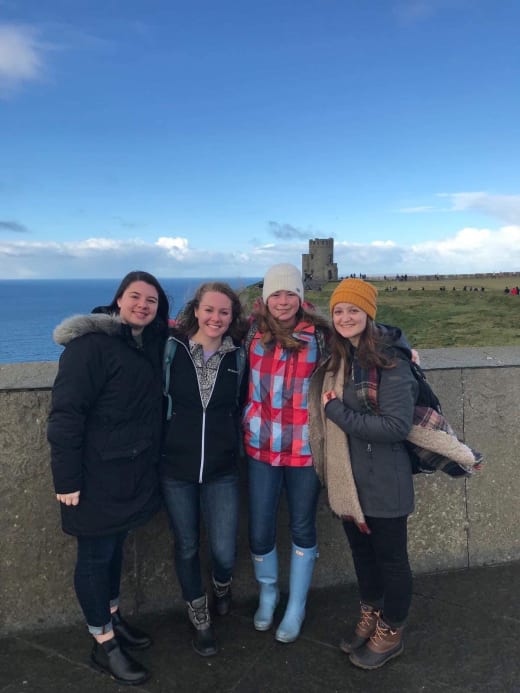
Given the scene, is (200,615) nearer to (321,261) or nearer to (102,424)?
(102,424)

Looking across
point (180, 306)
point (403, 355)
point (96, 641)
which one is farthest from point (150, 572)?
point (403, 355)

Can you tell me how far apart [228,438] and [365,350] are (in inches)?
37.8

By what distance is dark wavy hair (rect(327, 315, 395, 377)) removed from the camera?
303 cm

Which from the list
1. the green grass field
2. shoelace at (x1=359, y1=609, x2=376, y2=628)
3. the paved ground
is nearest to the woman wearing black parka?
the paved ground

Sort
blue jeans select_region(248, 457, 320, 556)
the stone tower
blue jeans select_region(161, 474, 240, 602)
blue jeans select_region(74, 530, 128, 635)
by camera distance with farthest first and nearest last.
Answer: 1. the stone tower
2. blue jeans select_region(248, 457, 320, 556)
3. blue jeans select_region(161, 474, 240, 602)
4. blue jeans select_region(74, 530, 128, 635)

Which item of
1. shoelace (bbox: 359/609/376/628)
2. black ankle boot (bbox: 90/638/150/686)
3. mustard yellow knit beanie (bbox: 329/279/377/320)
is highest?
mustard yellow knit beanie (bbox: 329/279/377/320)

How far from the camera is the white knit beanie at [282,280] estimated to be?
3.37 meters

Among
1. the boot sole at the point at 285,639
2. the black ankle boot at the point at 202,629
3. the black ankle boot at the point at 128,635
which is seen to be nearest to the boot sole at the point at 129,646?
the black ankle boot at the point at 128,635

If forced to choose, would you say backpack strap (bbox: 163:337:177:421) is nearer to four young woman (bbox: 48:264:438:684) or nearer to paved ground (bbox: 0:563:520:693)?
four young woman (bbox: 48:264:438:684)

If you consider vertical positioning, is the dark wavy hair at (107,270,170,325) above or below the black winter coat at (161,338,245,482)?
above

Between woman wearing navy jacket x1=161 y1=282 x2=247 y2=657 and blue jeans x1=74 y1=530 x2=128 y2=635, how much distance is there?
1.42 feet

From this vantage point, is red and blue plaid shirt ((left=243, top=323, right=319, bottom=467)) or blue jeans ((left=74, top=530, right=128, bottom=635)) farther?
red and blue plaid shirt ((left=243, top=323, right=319, bottom=467))

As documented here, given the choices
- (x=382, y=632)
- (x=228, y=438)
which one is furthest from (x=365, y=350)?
(x=382, y=632)

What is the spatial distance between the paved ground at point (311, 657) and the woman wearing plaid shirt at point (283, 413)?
22 centimetres
